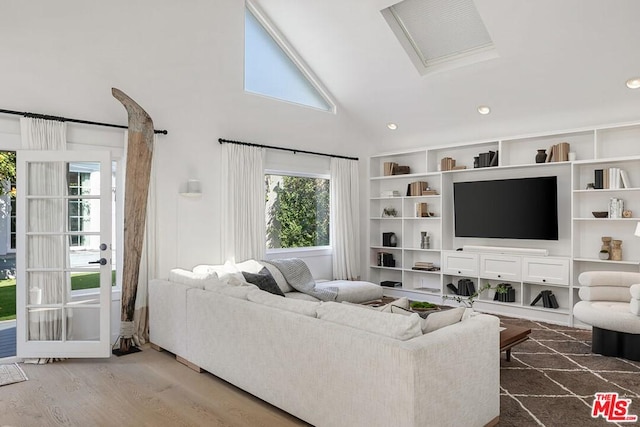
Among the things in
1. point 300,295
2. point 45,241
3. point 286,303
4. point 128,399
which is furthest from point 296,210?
point 128,399

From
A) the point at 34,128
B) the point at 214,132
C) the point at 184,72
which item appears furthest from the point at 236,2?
the point at 34,128

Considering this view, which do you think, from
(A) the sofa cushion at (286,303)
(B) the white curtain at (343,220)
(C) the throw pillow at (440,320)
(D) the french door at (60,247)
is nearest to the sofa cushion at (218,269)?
(D) the french door at (60,247)

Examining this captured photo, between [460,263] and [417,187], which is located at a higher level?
[417,187]

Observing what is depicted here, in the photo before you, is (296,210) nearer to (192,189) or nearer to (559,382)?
(192,189)

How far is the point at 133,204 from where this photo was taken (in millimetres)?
4547

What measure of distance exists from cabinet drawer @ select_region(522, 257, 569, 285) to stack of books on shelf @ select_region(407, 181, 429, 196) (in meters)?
1.90

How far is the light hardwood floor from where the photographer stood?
9.93 feet

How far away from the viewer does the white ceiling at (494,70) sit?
15.2 ft

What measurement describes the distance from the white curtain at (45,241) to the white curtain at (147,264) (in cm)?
72

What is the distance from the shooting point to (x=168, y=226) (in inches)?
205

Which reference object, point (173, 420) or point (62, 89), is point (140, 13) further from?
point (173, 420)

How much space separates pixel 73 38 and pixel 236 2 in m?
2.06

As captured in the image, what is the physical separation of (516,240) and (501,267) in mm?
504

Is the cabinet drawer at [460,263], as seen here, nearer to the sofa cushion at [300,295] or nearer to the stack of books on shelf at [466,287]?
the stack of books on shelf at [466,287]
